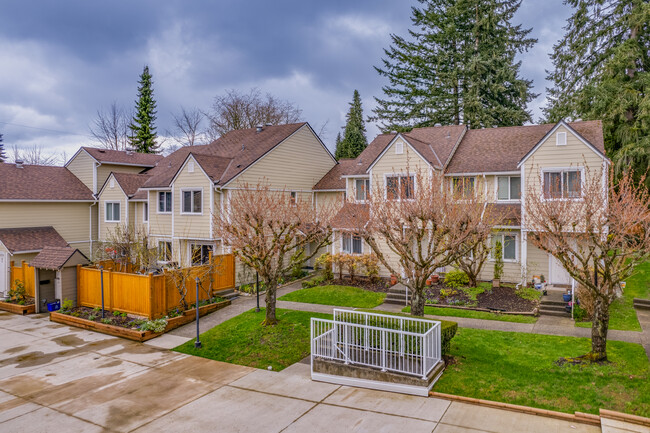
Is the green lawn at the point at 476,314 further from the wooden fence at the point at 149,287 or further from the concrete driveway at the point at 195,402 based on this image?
the wooden fence at the point at 149,287

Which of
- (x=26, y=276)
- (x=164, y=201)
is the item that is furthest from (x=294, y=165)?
(x=26, y=276)

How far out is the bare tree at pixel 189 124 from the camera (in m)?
51.8

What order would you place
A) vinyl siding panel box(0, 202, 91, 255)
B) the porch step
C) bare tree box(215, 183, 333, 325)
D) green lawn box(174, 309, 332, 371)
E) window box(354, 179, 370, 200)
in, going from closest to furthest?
green lawn box(174, 309, 332, 371), bare tree box(215, 183, 333, 325), the porch step, window box(354, 179, 370, 200), vinyl siding panel box(0, 202, 91, 255)

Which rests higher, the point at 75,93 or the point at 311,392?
the point at 75,93

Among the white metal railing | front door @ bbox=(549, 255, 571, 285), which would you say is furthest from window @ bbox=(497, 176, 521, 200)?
the white metal railing

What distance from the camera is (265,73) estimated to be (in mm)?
34125

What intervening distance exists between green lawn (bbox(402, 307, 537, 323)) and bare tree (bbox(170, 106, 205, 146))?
42.1m

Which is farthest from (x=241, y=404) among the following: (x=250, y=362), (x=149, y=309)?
(x=149, y=309)

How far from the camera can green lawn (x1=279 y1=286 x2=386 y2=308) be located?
1764cm

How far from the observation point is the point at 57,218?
1043 inches

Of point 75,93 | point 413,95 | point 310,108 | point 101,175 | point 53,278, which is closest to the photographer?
point 53,278

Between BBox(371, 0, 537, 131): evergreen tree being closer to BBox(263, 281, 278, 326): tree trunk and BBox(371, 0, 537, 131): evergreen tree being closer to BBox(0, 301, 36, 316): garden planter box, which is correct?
BBox(263, 281, 278, 326): tree trunk

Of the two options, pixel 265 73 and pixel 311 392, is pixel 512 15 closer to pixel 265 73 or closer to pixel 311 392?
pixel 265 73

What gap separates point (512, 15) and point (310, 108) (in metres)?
22.6
